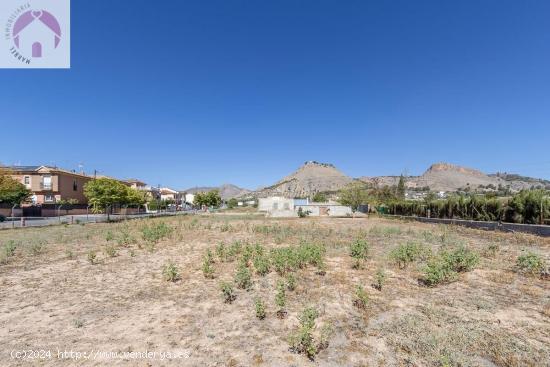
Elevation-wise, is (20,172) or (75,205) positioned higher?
(20,172)

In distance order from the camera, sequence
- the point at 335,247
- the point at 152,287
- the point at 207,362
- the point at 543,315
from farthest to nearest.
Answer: the point at 335,247 < the point at 152,287 < the point at 543,315 < the point at 207,362

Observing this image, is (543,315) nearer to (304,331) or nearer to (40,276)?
(304,331)

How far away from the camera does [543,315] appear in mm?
5102

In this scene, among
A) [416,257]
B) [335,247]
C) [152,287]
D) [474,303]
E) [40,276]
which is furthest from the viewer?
[335,247]

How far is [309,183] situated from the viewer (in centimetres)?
16000

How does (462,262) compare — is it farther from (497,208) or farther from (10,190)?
(10,190)

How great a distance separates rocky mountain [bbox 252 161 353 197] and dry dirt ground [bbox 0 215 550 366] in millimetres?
122129

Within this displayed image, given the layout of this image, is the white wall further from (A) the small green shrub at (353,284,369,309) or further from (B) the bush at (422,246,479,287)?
(A) the small green shrub at (353,284,369,309)

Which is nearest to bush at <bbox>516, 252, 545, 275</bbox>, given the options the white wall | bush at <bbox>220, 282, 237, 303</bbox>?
bush at <bbox>220, 282, 237, 303</bbox>

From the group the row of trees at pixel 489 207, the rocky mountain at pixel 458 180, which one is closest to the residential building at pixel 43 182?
the row of trees at pixel 489 207

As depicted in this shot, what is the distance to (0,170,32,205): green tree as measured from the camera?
31.7 meters

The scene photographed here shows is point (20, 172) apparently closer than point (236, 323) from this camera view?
No

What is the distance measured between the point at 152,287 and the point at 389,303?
5771 millimetres

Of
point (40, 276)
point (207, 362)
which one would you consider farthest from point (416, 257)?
point (40, 276)
